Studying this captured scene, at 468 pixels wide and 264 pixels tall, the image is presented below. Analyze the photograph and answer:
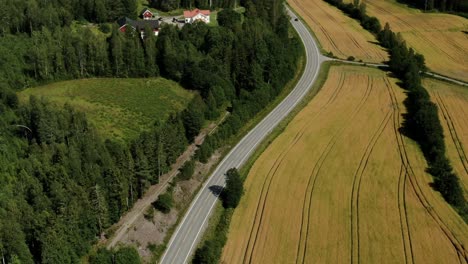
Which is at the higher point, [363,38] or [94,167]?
[363,38]

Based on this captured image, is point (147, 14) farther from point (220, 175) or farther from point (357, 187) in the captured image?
point (357, 187)

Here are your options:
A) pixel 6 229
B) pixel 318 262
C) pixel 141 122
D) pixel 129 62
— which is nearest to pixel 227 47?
pixel 129 62

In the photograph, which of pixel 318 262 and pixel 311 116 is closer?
pixel 318 262

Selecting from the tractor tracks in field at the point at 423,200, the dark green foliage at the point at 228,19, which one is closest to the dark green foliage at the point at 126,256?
the tractor tracks in field at the point at 423,200

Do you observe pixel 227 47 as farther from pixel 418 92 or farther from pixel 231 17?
pixel 418 92

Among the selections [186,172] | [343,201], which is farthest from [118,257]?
[343,201]
